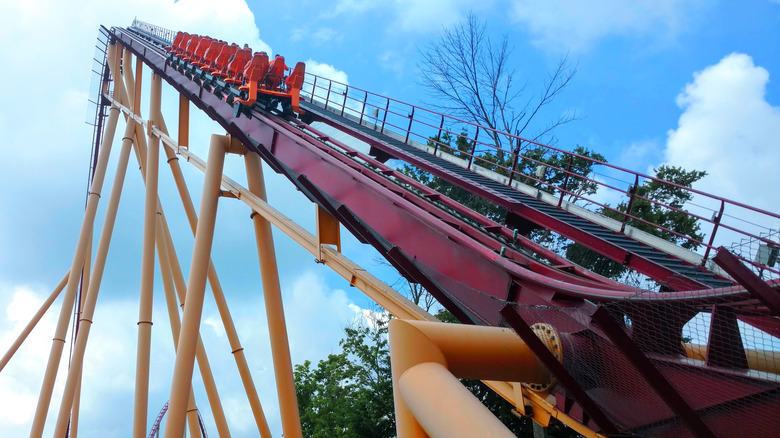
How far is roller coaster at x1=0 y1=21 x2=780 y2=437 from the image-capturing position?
11.2ft

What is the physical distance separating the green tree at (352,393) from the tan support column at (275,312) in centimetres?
707

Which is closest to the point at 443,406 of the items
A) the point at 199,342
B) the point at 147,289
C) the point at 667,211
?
the point at 147,289

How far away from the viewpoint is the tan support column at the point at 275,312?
8633 mm

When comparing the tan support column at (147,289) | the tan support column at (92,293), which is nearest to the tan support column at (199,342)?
the tan support column at (92,293)

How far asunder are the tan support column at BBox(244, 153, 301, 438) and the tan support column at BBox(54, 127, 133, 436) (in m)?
4.45

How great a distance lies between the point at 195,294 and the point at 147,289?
115 inches

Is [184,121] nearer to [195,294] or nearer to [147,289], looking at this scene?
[147,289]

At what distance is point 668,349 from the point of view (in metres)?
3.86

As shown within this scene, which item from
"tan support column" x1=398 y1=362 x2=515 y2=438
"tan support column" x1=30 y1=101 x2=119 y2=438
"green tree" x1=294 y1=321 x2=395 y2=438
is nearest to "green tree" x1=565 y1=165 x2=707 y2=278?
"green tree" x1=294 y1=321 x2=395 y2=438

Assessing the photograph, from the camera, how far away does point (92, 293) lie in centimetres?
1264

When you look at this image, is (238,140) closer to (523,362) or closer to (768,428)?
(523,362)

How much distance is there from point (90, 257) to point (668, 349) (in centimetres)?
1471

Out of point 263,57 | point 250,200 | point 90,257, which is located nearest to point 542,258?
point 250,200

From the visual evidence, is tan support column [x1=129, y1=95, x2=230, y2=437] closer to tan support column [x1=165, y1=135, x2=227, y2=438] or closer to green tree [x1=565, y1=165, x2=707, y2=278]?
tan support column [x1=165, y1=135, x2=227, y2=438]
